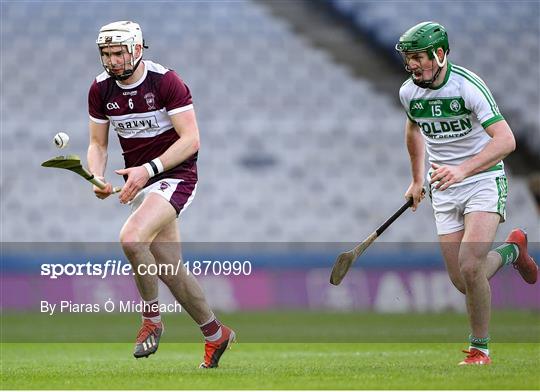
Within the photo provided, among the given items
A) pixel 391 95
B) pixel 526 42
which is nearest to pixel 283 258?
pixel 391 95

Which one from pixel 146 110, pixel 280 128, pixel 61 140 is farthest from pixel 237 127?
pixel 61 140

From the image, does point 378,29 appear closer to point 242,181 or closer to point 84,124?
point 242,181

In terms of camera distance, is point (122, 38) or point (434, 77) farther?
point (434, 77)

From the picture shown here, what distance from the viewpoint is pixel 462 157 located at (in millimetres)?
6633

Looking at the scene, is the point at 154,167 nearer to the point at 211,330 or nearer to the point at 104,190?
the point at 104,190

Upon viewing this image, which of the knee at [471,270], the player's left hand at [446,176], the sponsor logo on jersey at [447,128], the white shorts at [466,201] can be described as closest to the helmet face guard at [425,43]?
the sponsor logo on jersey at [447,128]

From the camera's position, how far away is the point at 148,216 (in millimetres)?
6238

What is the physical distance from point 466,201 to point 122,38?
219 centimetres

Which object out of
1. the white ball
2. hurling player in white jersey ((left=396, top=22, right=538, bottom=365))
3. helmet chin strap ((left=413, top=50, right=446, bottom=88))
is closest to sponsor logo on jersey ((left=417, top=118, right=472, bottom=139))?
hurling player in white jersey ((left=396, top=22, right=538, bottom=365))

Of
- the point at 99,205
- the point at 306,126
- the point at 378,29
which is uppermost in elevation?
the point at 378,29

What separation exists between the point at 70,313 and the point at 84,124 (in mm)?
3162

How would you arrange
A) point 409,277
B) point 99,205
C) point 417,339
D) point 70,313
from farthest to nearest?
point 99,205
point 70,313
point 409,277
point 417,339

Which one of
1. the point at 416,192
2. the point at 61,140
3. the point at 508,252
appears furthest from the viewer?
the point at 508,252

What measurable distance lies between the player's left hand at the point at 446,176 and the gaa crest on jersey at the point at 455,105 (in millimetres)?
406
